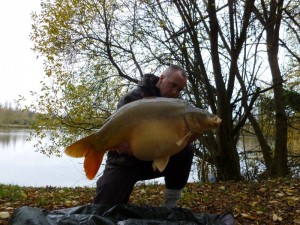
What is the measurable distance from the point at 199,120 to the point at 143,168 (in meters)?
0.84

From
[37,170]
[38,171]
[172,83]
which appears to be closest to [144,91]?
[172,83]

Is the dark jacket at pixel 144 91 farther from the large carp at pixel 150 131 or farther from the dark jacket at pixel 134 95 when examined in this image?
the large carp at pixel 150 131

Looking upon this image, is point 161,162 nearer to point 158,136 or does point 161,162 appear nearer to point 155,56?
point 158,136

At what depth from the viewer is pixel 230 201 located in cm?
412

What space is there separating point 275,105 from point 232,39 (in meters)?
2.33

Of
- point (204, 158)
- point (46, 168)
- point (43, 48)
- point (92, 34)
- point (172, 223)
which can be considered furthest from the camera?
point (46, 168)

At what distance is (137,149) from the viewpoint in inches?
90.4

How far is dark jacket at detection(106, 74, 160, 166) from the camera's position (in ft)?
9.16

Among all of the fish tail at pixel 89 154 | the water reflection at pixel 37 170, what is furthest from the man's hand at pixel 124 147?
the water reflection at pixel 37 170

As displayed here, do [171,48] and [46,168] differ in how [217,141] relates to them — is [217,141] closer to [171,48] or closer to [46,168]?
[171,48]

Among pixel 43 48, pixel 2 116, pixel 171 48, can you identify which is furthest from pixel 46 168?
pixel 2 116

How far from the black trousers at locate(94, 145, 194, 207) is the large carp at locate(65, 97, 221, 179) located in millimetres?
425

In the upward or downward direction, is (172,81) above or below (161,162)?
above

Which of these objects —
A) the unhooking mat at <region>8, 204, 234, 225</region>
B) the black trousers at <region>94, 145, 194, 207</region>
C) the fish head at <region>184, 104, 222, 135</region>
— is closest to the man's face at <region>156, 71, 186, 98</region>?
the black trousers at <region>94, 145, 194, 207</region>
